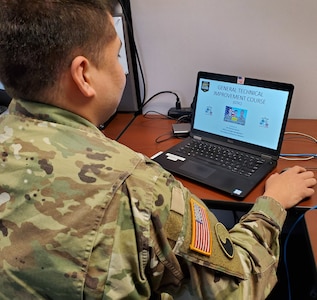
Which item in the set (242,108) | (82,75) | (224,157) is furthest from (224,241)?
(242,108)

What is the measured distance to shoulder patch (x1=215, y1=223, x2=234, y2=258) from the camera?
676 millimetres

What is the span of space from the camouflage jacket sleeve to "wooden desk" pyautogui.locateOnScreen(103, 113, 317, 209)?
28 cm

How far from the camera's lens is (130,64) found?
1.49 metres

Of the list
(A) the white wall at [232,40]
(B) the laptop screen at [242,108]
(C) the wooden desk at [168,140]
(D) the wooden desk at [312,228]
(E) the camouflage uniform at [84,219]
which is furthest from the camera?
(A) the white wall at [232,40]

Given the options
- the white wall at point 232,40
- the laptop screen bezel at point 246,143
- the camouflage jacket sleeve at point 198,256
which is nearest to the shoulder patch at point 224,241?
the camouflage jacket sleeve at point 198,256

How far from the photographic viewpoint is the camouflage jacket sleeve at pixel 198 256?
0.60 metres

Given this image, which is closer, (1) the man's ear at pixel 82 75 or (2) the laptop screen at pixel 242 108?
(1) the man's ear at pixel 82 75

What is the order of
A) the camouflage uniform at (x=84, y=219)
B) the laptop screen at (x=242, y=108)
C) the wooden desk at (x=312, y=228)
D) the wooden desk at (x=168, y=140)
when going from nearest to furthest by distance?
the camouflage uniform at (x=84, y=219), the wooden desk at (x=312, y=228), the wooden desk at (x=168, y=140), the laptop screen at (x=242, y=108)

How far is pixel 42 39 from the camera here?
1.85 ft

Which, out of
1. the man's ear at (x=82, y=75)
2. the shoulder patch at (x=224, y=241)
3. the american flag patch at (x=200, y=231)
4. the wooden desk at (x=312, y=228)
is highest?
the man's ear at (x=82, y=75)

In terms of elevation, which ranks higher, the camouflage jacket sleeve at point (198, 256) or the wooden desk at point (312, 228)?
the camouflage jacket sleeve at point (198, 256)

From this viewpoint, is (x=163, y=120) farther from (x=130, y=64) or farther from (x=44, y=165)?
(x=44, y=165)

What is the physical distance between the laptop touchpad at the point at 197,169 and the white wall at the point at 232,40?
48 cm

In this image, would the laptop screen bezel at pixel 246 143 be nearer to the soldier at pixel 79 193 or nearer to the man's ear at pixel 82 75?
the soldier at pixel 79 193
